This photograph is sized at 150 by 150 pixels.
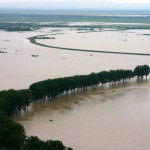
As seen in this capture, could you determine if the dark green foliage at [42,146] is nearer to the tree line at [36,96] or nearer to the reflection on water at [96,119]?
the tree line at [36,96]

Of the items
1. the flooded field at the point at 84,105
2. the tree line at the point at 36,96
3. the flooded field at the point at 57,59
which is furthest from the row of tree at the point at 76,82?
the flooded field at the point at 57,59

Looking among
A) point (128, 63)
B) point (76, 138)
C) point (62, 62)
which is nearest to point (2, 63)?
point (62, 62)

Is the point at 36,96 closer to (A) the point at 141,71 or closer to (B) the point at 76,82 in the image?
(B) the point at 76,82

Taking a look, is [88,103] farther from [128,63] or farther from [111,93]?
[128,63]

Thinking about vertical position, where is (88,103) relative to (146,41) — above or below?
below

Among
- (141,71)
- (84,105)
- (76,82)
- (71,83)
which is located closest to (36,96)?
(84,105)

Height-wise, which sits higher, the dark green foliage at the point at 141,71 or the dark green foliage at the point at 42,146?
the dark green foliage at the point at 141,71
